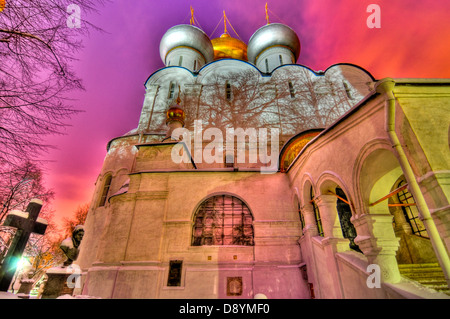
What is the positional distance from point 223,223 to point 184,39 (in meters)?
20.7

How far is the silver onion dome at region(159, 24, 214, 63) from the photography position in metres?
22.2

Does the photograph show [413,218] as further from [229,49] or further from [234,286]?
[229,49]

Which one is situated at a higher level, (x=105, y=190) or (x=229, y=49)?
(x=229, y=49)

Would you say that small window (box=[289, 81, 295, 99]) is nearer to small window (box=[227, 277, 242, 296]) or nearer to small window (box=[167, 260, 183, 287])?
small window (box=[227, 277, 242, 296])

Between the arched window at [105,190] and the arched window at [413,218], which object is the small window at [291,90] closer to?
the arched window at [413,218]

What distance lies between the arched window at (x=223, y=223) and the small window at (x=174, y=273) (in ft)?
2.92

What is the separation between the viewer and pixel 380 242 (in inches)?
179

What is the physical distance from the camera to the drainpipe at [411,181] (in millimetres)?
3367

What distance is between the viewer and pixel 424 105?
14.1ft

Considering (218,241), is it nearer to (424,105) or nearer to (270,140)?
(424,105)

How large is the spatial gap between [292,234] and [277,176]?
2.41 metres

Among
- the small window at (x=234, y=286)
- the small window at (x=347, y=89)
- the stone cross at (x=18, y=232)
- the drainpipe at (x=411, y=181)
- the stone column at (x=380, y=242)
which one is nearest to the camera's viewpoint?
the drainpipe at (x=411, y=181)

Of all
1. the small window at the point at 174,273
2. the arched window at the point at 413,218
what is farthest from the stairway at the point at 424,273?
the small window at the point at 174,273

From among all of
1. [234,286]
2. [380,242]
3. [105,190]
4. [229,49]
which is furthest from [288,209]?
[229,49]
